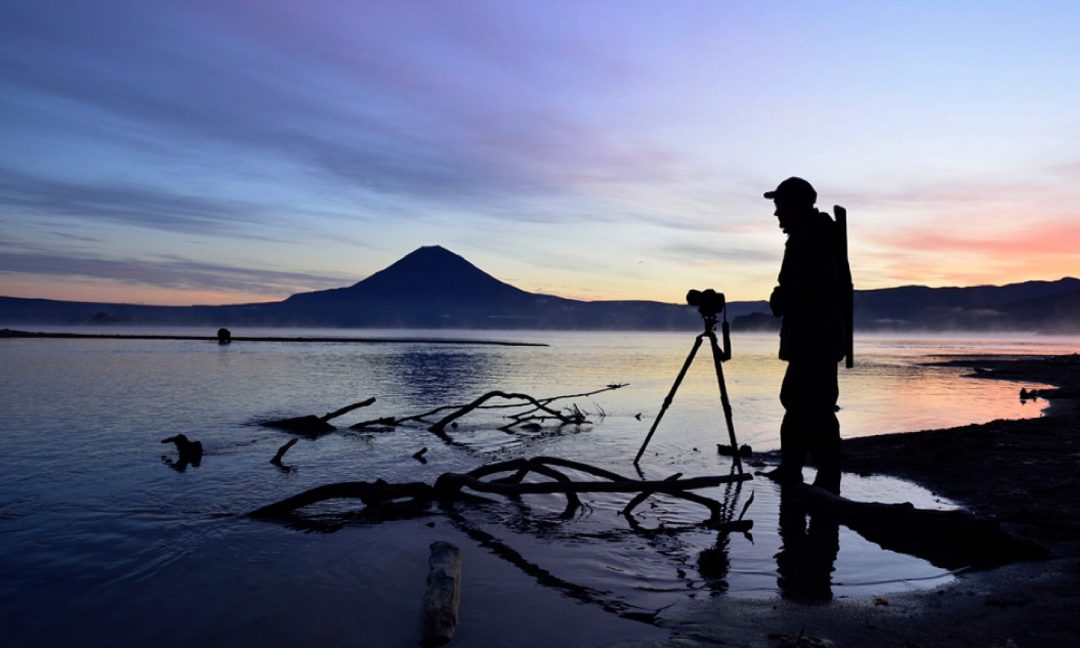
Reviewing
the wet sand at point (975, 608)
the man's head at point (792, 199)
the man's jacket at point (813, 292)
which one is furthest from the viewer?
the man's head at point (792, 199)

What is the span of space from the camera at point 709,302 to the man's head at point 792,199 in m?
1.58

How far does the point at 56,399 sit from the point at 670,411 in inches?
807

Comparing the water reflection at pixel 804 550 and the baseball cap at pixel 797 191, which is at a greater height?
the baseball cap at pixel 797 191

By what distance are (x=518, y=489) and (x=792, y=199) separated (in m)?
4.84

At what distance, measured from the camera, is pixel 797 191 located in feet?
25.0

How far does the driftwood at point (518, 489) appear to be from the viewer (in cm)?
663

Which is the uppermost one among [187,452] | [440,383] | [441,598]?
[441,598]

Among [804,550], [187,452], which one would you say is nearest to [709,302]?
[804,550]

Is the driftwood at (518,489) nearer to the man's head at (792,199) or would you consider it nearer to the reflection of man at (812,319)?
the reflection of man at (812,319)

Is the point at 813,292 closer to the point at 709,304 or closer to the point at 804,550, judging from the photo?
the point at 709,304

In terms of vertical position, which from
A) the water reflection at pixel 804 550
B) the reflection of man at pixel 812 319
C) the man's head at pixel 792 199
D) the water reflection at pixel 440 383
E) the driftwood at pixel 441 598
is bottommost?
the water reflection at pixel 440 383

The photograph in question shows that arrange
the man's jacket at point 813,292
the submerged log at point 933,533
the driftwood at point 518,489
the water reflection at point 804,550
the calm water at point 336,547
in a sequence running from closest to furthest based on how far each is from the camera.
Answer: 1. the calm water at point 336,547
2. the water reflection at point 804,550
3. the submerged log at point 933,533
4. the driftwood at point 518,489
5. the man's jacket at point 813,292

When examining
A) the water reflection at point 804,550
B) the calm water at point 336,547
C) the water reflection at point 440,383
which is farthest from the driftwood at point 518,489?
the water reflection at point 440,383

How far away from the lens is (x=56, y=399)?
2075 centimetres
